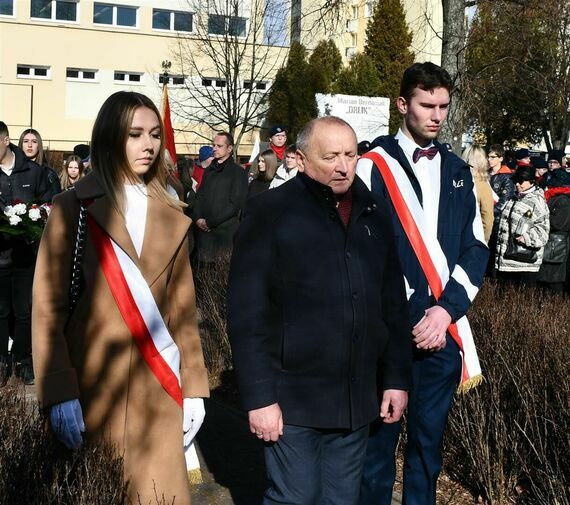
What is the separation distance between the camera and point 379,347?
3.64m

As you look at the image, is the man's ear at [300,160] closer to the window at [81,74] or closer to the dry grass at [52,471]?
the dry grass at [52,471]

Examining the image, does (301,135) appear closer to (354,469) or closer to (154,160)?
(154,160)

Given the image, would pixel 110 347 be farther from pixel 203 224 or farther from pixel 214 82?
pixel 214 82

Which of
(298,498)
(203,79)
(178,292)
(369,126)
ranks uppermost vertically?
(203,79)

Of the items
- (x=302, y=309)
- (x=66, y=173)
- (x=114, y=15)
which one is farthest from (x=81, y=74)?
(x=302, y=309)

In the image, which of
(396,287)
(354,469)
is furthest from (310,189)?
(354,469)

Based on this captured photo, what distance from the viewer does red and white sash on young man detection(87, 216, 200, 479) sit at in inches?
135

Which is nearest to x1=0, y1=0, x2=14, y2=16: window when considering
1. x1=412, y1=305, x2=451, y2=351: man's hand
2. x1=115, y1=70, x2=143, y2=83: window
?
x1=115, y1=70, x2=143, y2=83: window

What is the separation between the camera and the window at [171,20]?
161 ft

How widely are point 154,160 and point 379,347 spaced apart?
3.59ft

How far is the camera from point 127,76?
48469mm

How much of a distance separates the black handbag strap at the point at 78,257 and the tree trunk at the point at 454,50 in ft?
26.6

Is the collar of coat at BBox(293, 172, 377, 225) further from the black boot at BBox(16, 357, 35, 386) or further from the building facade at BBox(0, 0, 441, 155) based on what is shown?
the building facade at BBox(0, 0, 441, 155)

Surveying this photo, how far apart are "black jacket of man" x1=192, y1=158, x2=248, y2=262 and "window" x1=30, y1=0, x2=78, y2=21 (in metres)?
38.1
